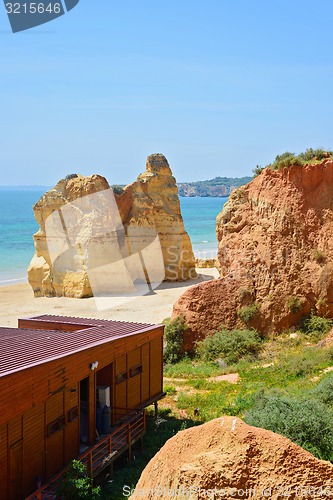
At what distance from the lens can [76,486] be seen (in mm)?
10250

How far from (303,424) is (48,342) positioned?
232 inches

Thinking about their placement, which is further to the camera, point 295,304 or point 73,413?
point 295,304

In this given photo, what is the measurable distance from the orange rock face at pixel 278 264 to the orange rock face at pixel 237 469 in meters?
15.6

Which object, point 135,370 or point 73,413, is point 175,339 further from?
point 73,413

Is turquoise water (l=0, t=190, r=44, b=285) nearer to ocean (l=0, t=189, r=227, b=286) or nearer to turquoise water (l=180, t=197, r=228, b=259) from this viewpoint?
ocean (l=0, t=189, r=227, b=286)

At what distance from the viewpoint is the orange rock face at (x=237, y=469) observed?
18.8 feet

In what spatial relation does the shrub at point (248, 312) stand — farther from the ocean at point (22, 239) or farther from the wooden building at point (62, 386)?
the ocean at point (22, 239)

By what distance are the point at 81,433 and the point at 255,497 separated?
8188 mm

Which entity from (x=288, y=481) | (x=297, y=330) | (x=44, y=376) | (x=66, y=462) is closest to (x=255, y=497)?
(x=288, y=481)

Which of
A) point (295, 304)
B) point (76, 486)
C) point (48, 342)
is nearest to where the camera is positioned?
point (76, 486)

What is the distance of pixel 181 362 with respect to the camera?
2217 cm

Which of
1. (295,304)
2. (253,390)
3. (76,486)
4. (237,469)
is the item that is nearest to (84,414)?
(76,486)

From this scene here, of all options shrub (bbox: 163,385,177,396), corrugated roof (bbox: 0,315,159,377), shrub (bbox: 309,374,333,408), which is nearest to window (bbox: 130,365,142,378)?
corrugated roof (bbox: 0,315,159,377)

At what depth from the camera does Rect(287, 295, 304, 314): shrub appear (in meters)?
21.3
